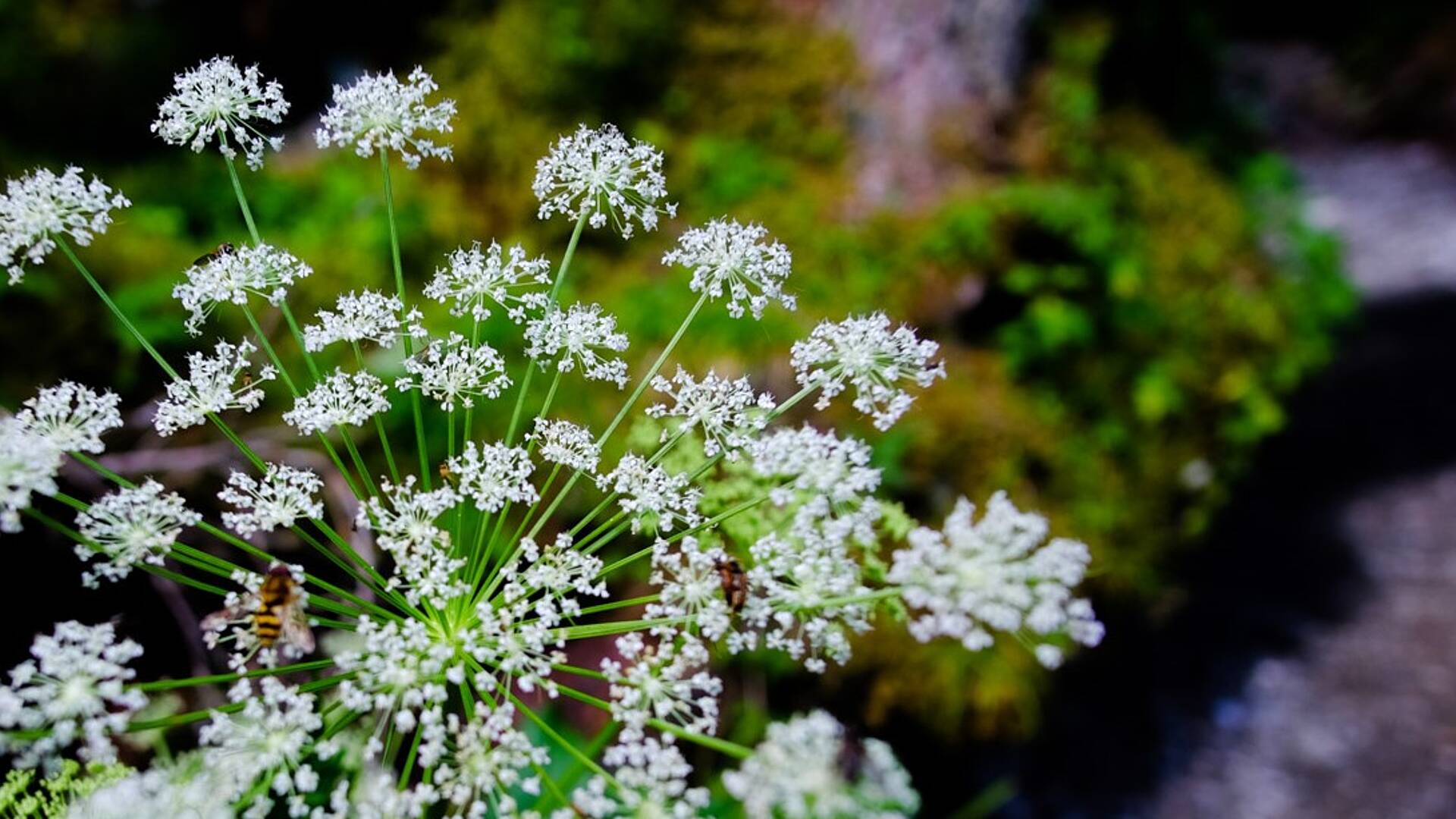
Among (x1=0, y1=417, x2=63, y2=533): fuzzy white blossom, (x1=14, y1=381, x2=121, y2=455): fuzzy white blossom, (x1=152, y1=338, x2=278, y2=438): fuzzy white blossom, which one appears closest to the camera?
(x1=0, y1=417, x2=63, y2=533): fuzzy white blossom

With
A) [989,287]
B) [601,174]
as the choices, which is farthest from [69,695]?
[989,287]

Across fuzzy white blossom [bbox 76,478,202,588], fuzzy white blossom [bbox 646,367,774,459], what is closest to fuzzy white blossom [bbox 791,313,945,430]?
fuzzy white blossom [bbox 646,367,774,459]

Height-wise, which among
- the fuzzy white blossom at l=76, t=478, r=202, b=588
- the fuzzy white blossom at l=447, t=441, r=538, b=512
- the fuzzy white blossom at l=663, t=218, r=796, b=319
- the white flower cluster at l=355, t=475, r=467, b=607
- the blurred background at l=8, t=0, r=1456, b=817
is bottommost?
the fuzzy white blossom at l=76, t=478, r=202, b=588

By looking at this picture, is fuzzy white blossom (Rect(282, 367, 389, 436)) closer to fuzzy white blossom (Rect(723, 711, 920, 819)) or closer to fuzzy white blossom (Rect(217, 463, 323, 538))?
fuzzy white blossom (Rect(217, 463, 323, 538))

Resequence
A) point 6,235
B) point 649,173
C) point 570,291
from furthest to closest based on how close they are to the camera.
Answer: point 570,291 → point 649,173 → point 6,235

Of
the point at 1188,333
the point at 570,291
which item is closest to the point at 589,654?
the point at 570,291

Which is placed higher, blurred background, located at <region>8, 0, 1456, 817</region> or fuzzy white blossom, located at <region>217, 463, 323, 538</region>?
blurred background, located at <region>8, 0, 1456, 817</region>

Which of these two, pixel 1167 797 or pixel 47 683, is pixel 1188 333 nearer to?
pixel 1167 797

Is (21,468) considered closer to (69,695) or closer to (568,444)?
(69,695)
